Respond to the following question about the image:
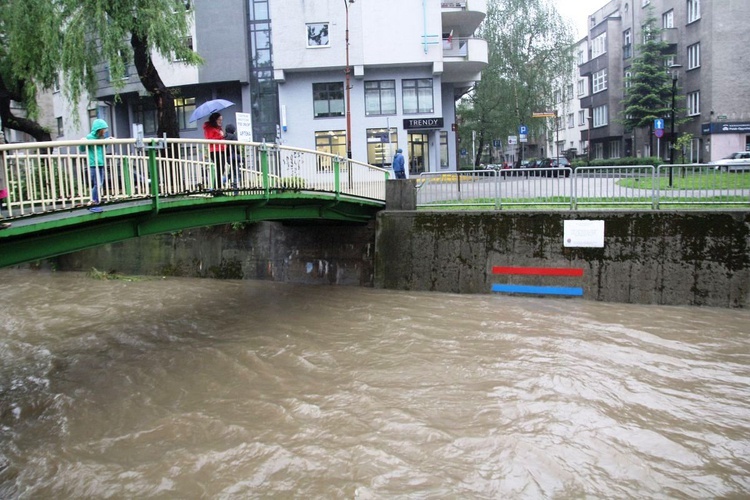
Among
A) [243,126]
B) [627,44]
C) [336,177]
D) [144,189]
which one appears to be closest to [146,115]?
[243,126]

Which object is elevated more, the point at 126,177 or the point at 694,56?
the point at 694,56

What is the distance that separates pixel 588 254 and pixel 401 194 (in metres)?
4.70

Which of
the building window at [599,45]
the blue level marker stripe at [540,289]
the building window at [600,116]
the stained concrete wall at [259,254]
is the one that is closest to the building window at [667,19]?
the building window at [599,45]

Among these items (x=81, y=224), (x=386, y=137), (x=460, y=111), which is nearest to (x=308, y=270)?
(x=81, y=224)

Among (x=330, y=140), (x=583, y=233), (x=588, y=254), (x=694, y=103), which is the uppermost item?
(x=694, y=103)

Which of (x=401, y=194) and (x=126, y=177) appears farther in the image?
(x=401, y=194)

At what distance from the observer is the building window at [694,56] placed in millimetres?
41556

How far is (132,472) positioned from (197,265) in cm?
1152

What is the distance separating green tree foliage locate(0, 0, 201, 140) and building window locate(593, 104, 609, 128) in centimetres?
4325

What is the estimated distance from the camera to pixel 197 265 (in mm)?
17453

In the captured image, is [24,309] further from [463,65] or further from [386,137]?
[463,65]

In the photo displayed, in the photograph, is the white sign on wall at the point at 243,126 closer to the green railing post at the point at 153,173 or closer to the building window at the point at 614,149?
the green railing post at the point at 153,173

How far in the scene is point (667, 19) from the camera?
148 feet

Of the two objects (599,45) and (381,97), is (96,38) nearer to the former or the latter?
(381,97)
